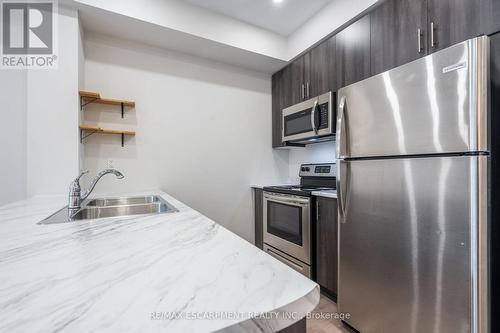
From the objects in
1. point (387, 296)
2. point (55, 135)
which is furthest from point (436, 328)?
point (55, 135)

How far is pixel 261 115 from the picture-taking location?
3.14 metres

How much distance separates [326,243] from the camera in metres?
1.96

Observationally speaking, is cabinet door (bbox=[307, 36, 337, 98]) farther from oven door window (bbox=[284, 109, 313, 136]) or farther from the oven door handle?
the oven door handle

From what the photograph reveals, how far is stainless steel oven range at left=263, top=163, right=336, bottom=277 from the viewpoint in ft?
6.98

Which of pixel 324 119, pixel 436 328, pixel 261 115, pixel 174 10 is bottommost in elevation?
pixel 436 328

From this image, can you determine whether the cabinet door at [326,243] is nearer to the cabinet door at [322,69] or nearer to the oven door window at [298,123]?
the oven door window at [298,123]

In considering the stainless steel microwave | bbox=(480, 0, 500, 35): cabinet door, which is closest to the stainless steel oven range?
the stainless steel microwave

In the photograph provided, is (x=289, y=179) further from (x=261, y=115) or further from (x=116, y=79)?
(x=116, y=79)

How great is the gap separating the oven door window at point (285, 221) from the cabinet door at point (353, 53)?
126 centimetres

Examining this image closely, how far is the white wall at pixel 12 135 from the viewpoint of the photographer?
6.23 feet

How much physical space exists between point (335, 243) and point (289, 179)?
1.50m

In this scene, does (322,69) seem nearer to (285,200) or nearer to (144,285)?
(285,200)

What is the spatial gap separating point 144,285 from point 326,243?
1756mm

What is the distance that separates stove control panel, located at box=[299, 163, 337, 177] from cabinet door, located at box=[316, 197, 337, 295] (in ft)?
1.73
